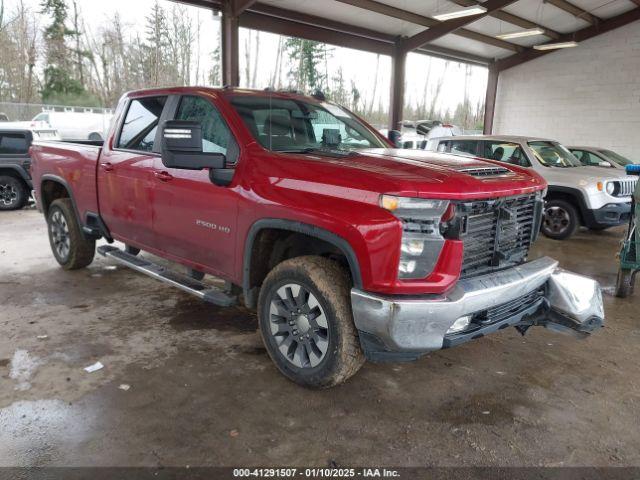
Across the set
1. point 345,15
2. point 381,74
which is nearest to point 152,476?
point 345,15

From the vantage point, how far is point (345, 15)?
12.8 meters

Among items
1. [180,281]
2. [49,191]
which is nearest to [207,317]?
[180,281]

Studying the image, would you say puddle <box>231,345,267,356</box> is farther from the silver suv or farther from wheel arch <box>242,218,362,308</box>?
the silver suv

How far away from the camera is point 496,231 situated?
2.94 m

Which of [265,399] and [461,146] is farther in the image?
[461,146]

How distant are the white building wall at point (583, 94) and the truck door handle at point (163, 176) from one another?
54.5 ft

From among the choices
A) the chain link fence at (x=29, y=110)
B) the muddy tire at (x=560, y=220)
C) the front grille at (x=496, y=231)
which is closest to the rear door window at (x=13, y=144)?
the front grille at (x=496, y=231)

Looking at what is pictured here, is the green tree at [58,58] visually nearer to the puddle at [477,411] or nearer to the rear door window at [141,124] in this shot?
the rear door window at [141,124]

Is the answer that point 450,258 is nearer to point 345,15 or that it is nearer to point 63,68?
point 345,15

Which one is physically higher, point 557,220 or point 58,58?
point 58,58

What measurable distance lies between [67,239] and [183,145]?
3245 mm

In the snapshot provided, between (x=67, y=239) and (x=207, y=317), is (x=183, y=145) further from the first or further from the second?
(x=67, y=239)

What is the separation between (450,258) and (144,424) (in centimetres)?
190

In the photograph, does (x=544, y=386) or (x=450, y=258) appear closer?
(x=450, y=258)
